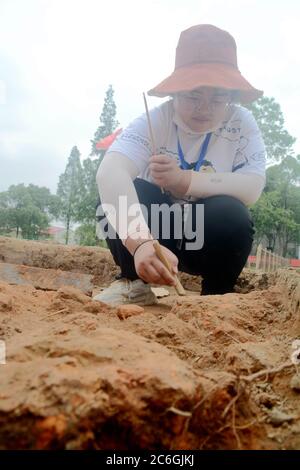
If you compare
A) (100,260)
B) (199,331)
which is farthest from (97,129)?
(199,331)

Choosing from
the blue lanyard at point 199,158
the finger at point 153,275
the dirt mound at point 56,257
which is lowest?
the dirt mound at point 56,257

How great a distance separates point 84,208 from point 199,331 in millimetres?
12969

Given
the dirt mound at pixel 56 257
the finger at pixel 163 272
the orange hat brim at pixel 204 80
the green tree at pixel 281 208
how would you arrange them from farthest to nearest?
the green tree at pixel 281 208
the dirt mound at pixel 56 257
the orange hat brim at pixel 204 80
the finger at pixel 163 272

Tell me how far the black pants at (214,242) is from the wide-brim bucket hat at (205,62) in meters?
0.55

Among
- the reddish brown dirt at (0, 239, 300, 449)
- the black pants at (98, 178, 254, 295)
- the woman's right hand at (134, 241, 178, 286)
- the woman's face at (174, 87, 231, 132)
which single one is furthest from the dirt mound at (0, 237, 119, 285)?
the reddish brown dirt at (0, 239, 300, 449)

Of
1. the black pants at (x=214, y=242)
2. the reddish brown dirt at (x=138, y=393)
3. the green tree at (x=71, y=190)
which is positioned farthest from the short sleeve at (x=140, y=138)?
the green tree at (x=71, y=190)

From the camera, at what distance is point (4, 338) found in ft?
3.44

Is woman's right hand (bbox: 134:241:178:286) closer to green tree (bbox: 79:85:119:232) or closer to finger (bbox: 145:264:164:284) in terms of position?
finger (bbox: 145:264:164:284)

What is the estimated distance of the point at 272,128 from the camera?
12219 mm

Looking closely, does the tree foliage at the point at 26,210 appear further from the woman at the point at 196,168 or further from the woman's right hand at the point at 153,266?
the woman's right hand at the point at 153,266

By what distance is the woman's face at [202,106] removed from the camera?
1904 mm

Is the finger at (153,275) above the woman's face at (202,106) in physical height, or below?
below

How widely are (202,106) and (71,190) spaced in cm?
1409
